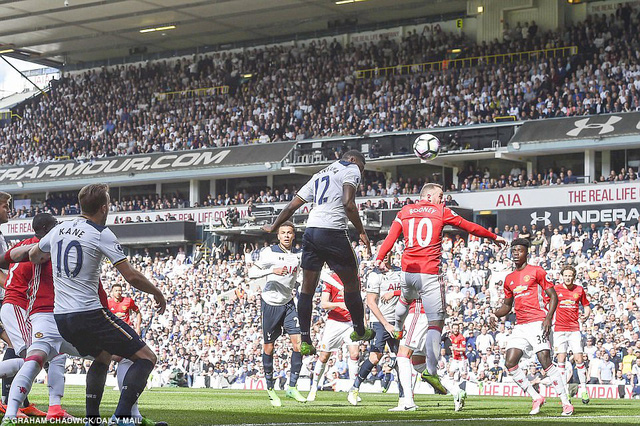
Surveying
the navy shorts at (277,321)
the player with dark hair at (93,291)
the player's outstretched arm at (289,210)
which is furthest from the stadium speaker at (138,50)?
the player with dark hair at (93,291)

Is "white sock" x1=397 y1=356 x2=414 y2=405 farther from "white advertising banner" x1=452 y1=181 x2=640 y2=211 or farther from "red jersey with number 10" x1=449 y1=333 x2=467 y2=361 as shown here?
"white advertising banner" x1=452 y1=181 x2=640 y2=211

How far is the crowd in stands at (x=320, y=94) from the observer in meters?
41.7

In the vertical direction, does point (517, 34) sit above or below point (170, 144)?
above

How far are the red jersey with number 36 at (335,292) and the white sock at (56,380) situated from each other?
6396 mm

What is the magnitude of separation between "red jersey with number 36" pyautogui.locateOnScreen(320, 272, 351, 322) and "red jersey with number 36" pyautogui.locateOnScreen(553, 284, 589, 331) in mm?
4287

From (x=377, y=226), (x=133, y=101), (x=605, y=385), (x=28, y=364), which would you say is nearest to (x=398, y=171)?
(x=377, y=226)

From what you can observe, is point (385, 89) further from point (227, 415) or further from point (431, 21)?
point (227, 415)

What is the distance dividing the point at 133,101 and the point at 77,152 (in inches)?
171

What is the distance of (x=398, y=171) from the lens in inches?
1791

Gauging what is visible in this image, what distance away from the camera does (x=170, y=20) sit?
5297cm

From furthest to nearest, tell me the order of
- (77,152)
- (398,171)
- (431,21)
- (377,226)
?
(77,152) → (431,21) → (398,171) → (377,226)

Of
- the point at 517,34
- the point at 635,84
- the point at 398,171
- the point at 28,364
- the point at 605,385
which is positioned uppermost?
the point at 517,34

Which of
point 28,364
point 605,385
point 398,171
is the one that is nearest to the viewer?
point 28,364

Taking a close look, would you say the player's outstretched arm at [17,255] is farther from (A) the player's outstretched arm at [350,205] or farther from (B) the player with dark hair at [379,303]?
(B) the player with dark hair at [379,303]
